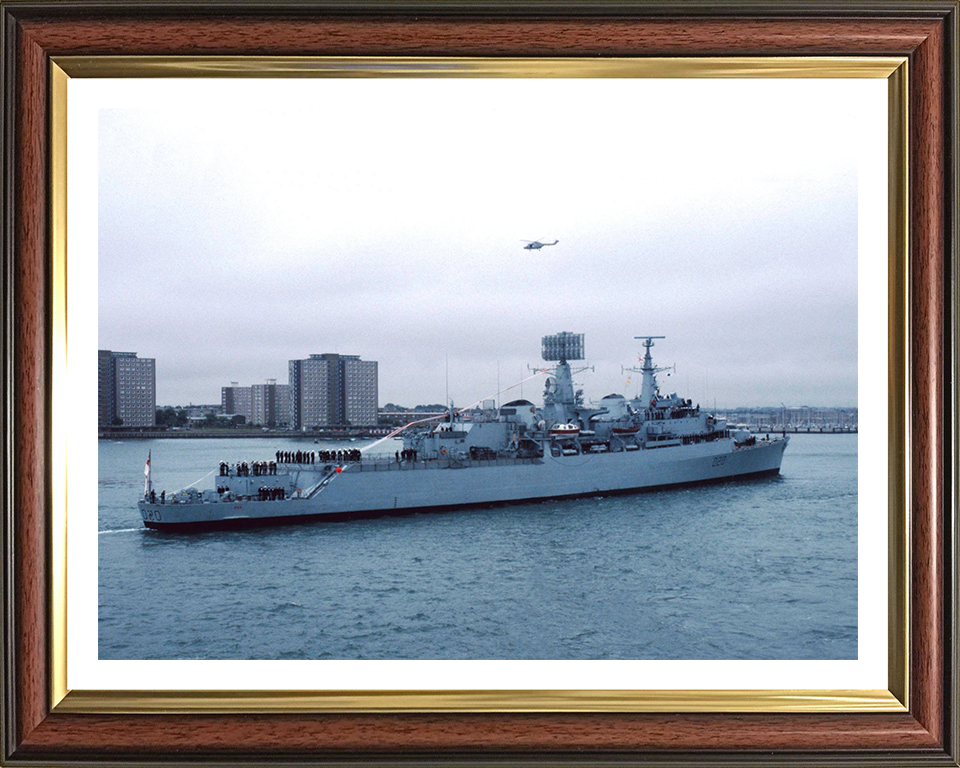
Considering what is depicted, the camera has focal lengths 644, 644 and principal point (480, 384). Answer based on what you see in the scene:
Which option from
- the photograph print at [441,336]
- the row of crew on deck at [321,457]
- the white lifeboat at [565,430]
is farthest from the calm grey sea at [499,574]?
the white lifeboat at [565,430]

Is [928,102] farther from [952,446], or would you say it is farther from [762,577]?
[762,577]

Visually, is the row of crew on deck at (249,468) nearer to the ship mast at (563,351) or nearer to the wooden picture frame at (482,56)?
the ship mast at (563,351)

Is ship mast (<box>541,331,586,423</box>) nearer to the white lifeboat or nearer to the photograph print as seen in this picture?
the photograph print

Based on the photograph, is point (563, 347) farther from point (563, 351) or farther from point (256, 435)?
point (256, 435)

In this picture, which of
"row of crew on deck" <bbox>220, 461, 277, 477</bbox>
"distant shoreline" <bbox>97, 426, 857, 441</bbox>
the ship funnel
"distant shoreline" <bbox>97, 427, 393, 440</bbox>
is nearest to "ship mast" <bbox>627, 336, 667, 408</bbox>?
the ship funnel

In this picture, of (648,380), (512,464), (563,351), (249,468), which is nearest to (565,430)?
(512,464)

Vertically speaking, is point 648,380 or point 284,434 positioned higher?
point 648,380
